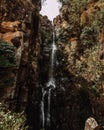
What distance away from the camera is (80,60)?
24.6 metres

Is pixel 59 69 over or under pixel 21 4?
under

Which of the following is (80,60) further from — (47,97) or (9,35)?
(9,35)

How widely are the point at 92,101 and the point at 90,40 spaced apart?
685cm

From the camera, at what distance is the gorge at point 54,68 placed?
57.4 feet

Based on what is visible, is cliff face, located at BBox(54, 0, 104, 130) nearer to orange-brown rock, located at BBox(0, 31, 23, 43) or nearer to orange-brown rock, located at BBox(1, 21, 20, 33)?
orange-brown rock, located at BBox(0, 31, 23, 43)

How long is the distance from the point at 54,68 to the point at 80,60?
2.77 m

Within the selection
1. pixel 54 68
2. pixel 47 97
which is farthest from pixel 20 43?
pixel 54 68

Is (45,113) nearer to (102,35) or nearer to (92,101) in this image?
(92,101)

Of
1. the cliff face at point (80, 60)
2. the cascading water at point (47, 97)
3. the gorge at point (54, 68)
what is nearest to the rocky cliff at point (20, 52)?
the gorge at point (54, 68)

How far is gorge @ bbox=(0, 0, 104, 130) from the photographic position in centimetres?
1748

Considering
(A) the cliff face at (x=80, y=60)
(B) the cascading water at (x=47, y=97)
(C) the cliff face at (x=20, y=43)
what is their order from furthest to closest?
(A) the cliff face at (x=80, y=60)
(B) the cascading water at (x=47, y=97)
(C) the cliff face at (x=20, y=43)

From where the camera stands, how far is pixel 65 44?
2714cm

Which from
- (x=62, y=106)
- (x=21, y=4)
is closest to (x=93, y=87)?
(x=62, y=106)

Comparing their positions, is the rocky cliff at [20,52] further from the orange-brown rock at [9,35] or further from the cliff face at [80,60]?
the cliff face at [80,60]
